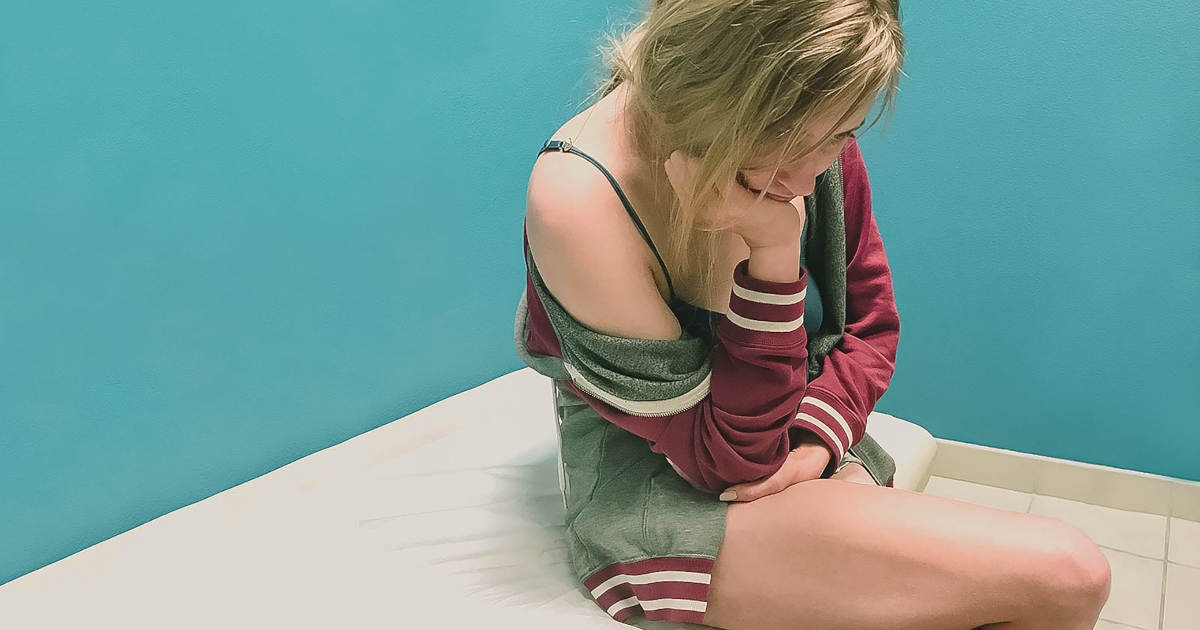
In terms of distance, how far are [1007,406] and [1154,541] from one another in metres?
0.37

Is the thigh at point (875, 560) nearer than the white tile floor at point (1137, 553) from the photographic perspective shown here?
Yes

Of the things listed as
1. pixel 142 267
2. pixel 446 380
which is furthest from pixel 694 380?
pixel 446 380

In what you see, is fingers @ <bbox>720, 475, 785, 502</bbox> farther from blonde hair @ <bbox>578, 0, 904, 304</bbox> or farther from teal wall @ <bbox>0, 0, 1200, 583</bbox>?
teal wall @ <bbox>0, 0, 1200, 583</bbox>

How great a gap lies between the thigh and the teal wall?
31.4 inches

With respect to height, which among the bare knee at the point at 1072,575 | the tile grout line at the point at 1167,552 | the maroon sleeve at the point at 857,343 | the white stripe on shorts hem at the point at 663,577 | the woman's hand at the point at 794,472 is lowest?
the tile grout line at the point at 1167,552

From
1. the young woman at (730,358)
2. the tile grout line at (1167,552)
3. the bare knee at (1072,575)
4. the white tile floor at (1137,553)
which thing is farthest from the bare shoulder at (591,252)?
the tile grout line at (1167,552)

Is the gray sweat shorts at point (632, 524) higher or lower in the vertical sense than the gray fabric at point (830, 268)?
lower

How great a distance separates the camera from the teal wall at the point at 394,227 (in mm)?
1114

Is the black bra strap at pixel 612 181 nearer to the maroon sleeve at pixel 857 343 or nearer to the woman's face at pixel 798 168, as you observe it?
the woman's face at pixel 798 168

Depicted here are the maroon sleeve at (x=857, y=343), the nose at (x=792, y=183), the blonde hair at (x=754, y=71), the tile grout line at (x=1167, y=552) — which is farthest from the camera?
the tile grout line at (x=1167, y=552)

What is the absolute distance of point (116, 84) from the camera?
1119 mm

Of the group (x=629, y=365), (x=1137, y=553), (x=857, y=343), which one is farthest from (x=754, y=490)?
(x=1137, y=553)

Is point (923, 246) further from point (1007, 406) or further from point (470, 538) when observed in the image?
point (470, 538)

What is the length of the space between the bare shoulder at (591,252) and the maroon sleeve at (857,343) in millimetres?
247
